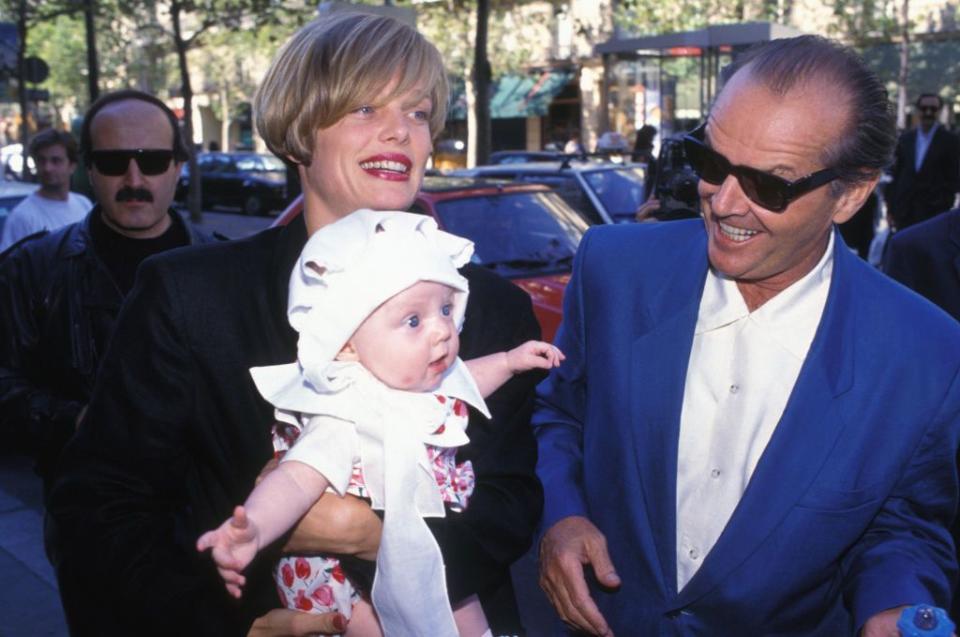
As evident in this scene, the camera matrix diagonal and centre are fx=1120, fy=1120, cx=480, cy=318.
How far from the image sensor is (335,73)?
2162 mm

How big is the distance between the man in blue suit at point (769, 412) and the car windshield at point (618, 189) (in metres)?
7.06

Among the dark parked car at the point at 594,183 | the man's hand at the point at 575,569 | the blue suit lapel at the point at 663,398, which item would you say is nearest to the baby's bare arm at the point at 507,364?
the blue suit lapel at the point at 663,398

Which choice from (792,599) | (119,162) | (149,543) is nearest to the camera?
(149,543)

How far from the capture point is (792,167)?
8.06 feet

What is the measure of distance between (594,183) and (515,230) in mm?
2353

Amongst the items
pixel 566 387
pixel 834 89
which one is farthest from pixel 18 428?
pixel 834 89

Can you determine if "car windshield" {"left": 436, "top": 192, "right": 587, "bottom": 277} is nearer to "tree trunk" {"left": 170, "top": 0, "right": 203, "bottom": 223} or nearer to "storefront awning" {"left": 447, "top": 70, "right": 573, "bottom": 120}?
"tree trunk" {"left": 170, "top": 0, "right": 203, "bottom": 223}

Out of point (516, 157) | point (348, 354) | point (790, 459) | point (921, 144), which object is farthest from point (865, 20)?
point (348, 354)

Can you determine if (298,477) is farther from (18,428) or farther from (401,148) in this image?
(18,428)

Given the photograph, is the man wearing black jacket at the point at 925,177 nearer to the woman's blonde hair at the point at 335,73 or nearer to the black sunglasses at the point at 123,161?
the black sunglasses at the point at 123,161

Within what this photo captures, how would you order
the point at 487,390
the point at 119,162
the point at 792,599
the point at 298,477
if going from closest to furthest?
the point at 298,477 → the point at 487,390 → the point at 792,599 → the point at 119,162

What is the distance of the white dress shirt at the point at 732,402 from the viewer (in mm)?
2424

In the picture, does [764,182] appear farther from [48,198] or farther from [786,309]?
[48,198]

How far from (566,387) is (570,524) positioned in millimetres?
371
